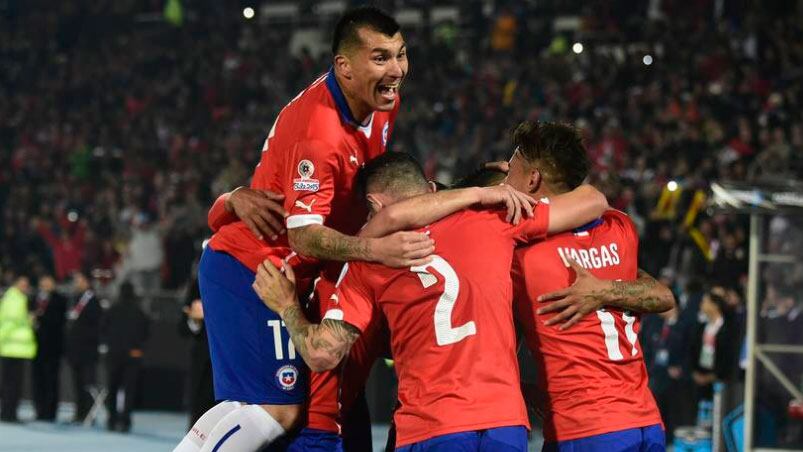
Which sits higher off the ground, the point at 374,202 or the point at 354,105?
the point at 354,105

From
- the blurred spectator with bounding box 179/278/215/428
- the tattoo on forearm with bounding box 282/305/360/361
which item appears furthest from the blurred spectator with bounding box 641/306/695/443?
the tattoo on forearm with bounding box 282/305/360/361

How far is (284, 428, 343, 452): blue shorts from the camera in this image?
19.0 ft

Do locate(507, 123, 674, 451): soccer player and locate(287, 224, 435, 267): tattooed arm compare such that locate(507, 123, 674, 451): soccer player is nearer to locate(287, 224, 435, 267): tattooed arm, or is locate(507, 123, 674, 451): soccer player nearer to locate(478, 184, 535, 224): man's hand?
locate(478, 184, 535, 224): man's hand

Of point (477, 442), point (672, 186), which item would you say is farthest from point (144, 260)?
point (477, 442)

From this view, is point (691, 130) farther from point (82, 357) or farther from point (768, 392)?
point (82, 357)

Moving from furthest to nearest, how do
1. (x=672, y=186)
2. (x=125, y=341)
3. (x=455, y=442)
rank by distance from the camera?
(x=125, y=341) → (x=672, y=186) → (x=455, y=442)

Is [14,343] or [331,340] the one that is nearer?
[331,340]

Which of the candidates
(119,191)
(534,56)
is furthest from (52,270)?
(534,56)

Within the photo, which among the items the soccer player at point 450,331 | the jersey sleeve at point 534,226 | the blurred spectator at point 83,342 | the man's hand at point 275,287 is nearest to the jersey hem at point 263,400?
the man's hand at point 275,287

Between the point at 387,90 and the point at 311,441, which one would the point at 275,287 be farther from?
the point at 387,90

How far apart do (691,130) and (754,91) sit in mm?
1444

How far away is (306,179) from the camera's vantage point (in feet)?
17.7

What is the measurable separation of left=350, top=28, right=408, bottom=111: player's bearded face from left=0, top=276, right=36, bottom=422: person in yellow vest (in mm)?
12956

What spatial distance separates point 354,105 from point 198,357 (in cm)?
645
